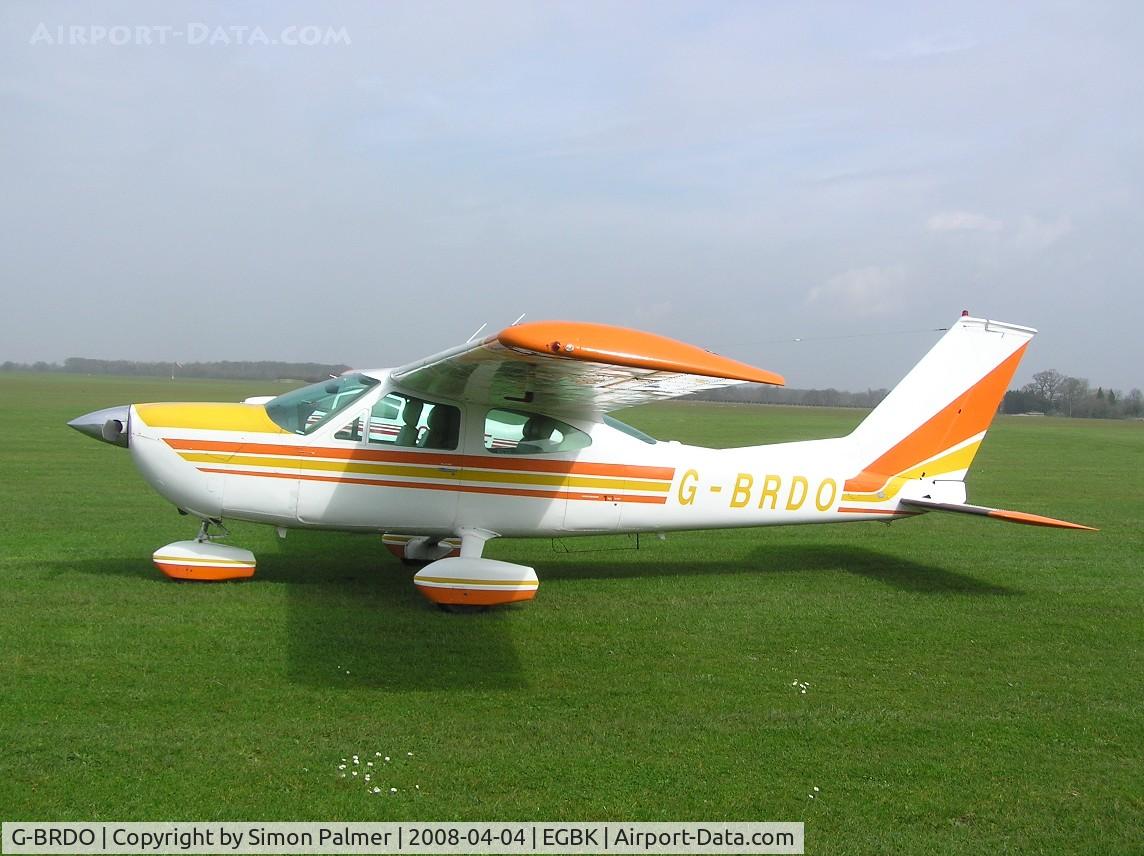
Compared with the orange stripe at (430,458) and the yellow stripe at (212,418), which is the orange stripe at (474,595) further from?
the yellow stripe at (212,418)

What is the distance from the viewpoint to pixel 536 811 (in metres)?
3.78

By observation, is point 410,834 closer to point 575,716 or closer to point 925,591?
point 575,716

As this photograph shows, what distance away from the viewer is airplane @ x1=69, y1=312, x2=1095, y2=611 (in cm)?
683

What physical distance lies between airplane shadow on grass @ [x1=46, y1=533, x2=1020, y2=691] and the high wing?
1.72 meters

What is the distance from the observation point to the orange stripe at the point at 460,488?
23.0ft

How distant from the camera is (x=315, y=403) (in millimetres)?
7242

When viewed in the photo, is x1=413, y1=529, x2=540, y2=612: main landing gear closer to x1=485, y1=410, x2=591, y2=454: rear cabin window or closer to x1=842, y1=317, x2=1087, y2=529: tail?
x1=485, y1=410, x2=591, y2=454: rear cabin window

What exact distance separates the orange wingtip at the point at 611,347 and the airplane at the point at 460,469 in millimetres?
1360

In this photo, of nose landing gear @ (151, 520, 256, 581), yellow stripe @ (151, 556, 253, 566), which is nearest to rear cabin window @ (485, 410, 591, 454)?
nose landing gear @ (151, 520, 256, 581)

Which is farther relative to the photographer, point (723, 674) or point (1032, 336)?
point (1032, 336)

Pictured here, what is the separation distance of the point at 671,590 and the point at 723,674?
2.14 m

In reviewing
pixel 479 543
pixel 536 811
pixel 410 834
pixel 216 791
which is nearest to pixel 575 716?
pixel 536 811

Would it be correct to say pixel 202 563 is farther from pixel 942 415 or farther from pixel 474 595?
pixel 942 415

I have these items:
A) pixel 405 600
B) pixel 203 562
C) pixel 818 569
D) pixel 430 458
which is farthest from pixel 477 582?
pixel 818 569
